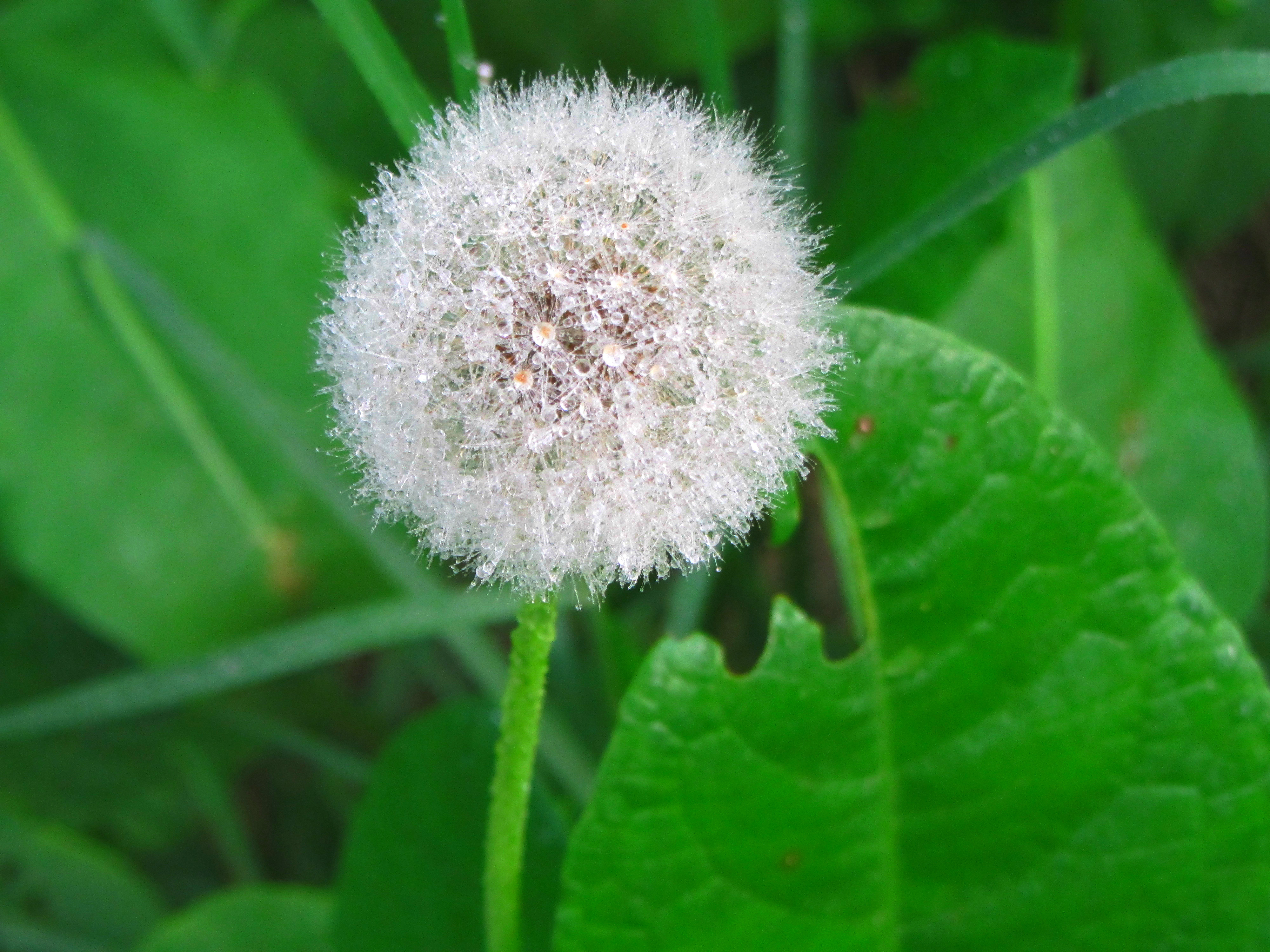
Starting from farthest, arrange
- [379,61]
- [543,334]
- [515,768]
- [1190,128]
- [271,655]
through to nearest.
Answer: [1190,128], [271,655], [379,61], [515,768], [543,334]

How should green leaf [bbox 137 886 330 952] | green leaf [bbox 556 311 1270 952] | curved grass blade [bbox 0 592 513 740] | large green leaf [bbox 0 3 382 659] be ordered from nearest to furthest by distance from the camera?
green leaf [bbox 556 311 1270 952], curved grass blade [bbox 0 592 513 740], green leaf [bbox 137 886 330 952], large green leaf [bbox 0 3 382 659]

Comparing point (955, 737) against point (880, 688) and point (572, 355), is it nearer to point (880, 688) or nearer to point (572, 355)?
point (880, 688)

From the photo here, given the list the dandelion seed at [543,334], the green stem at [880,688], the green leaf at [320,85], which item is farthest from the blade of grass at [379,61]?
the green leaf at [320,85]

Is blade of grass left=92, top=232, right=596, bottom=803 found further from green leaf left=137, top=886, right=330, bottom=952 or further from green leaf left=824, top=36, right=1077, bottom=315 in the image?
green leaf left=824, top=36, right=1077, bottom=315

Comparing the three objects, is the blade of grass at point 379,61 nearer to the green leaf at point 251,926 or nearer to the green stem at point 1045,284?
the green stem at point 1045,284

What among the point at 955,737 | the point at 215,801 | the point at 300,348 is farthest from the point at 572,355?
the point at 215,801

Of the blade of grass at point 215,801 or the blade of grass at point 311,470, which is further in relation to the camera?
the blade of grass at point 215,801

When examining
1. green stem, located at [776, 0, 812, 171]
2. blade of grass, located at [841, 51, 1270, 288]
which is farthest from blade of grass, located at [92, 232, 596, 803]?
blade of grass, located at [841, 51, 1270, 288]
